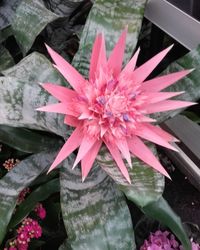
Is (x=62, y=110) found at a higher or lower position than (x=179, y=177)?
higher

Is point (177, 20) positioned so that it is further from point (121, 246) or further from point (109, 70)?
point (121, 246)

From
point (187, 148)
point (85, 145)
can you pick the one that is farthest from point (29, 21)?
point (187, 148)

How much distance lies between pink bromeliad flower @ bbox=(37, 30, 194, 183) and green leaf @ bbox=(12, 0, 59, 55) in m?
0.32

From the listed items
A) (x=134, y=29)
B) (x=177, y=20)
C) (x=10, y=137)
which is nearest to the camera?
(x=134, y=29)

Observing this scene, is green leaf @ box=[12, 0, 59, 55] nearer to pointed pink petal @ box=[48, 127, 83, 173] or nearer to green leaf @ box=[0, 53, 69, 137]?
green leaf @ box=[0, 53, 69, 137]

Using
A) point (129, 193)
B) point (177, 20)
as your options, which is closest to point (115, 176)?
point (129, 193)

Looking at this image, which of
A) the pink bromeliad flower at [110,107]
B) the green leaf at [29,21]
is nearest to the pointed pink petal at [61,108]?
the pink bromeliad flower at [110,107]

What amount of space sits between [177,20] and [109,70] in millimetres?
439

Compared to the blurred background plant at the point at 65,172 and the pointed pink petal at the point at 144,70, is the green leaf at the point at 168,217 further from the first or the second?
the pointed pink petal at the point at 144,70

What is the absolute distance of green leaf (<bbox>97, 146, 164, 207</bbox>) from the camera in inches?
27.3

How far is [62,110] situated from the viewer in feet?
2.10

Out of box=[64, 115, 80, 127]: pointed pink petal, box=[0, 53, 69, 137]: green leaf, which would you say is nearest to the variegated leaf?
box=[0, 53, 69, 137]: green leaf

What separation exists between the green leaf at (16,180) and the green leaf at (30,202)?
0.08 metres

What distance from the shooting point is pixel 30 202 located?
0.95 metres
